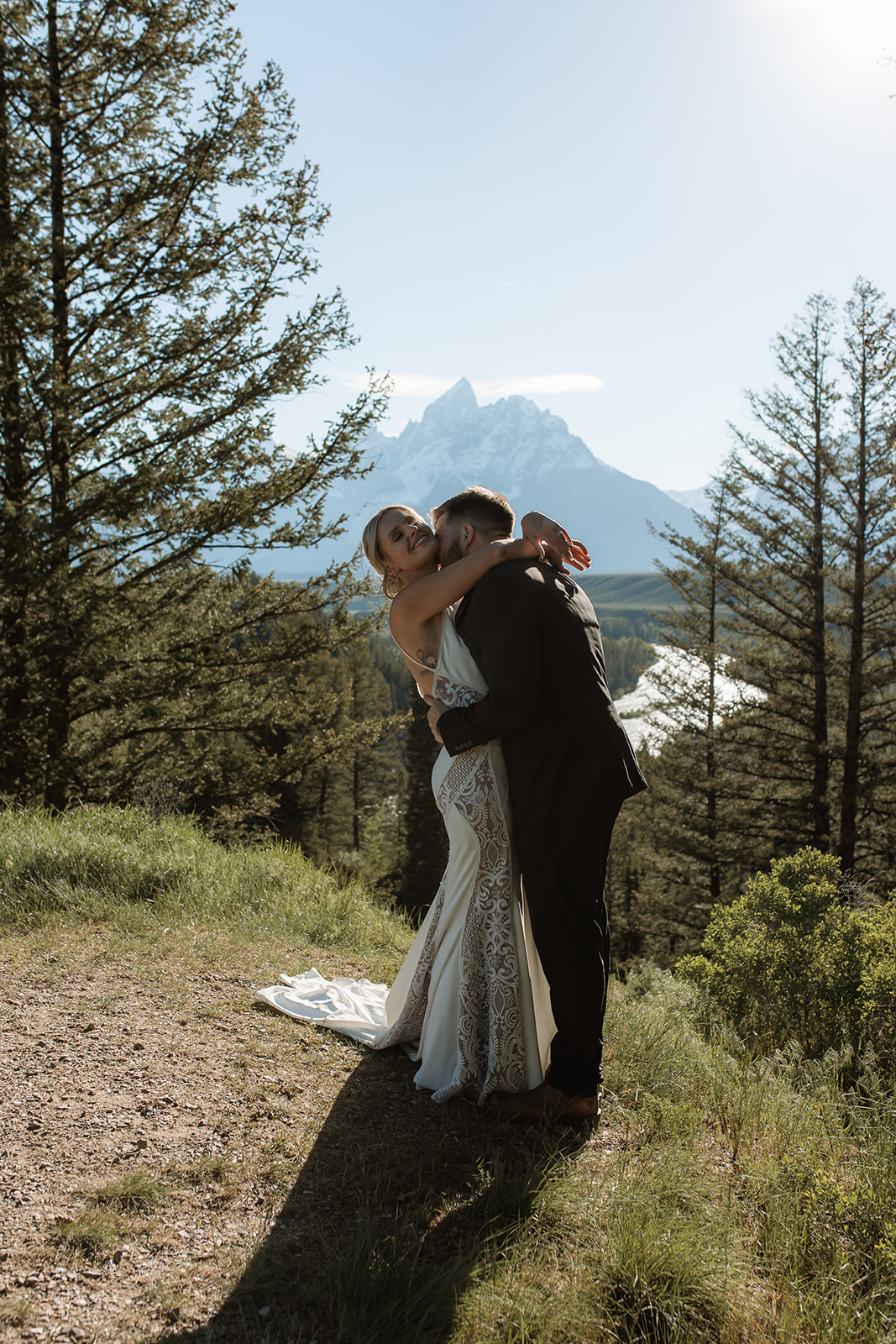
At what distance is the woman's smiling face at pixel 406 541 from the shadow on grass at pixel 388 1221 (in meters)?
2.15

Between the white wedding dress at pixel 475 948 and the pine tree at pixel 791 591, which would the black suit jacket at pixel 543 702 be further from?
the pine tree at pixel 791 591

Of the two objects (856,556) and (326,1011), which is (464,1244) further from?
(856,556)

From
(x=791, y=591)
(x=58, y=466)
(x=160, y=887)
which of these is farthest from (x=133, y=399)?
(x=791, y=591)

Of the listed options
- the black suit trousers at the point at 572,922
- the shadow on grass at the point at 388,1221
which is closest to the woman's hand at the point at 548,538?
the black suit trousers at the point at 572,922

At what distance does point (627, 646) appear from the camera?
16450 cm

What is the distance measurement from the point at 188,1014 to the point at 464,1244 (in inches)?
72.3

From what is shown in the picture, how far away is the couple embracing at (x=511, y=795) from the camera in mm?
3064

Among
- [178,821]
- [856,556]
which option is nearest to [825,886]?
[178,821]

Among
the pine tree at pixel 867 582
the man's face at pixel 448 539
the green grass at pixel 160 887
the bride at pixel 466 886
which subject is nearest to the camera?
the bride at pixel 466 886

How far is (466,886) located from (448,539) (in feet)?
4.59

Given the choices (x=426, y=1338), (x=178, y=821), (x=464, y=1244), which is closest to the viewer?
(x=426, y=1338)

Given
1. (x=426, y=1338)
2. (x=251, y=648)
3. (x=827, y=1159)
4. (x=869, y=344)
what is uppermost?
(x=869, y=344)

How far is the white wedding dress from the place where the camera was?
3.21m

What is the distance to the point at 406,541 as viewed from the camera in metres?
3.33
